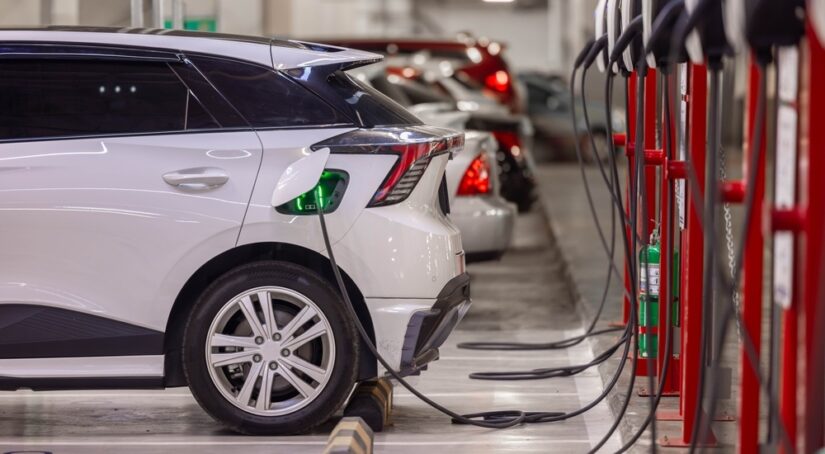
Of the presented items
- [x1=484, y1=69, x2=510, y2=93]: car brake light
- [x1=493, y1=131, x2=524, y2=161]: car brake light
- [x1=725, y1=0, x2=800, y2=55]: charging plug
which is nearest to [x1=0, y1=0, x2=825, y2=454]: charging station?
[x1=725, y1=0, x2=800, y2=55]: charging plug

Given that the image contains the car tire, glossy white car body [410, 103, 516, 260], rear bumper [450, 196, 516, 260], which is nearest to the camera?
the car tire

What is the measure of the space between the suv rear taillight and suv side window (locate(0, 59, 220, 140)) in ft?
1.98

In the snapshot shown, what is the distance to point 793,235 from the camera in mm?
3805

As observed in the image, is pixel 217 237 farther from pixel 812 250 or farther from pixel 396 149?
pixel 812 250

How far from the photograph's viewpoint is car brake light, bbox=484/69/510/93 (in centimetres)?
1781

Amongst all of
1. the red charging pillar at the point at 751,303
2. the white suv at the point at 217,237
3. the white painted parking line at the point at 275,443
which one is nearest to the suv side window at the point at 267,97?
the white suv at the point at 217,237

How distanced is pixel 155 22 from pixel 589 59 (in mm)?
4118

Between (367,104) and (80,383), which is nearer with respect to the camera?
(80,383)

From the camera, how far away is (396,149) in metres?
5.71

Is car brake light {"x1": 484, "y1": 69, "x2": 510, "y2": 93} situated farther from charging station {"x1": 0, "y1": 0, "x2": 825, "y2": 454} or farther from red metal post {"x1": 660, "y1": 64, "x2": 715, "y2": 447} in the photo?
red metal post {"x1": 660, "y1": 64, "x2": 715, "y2": 447}

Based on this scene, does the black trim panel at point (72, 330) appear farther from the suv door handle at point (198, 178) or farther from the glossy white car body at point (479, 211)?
the glossy white car body at point (479, 211)

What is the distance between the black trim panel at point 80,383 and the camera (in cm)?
578

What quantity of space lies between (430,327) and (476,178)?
3770 millimetres

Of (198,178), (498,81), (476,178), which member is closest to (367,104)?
(198,178)
